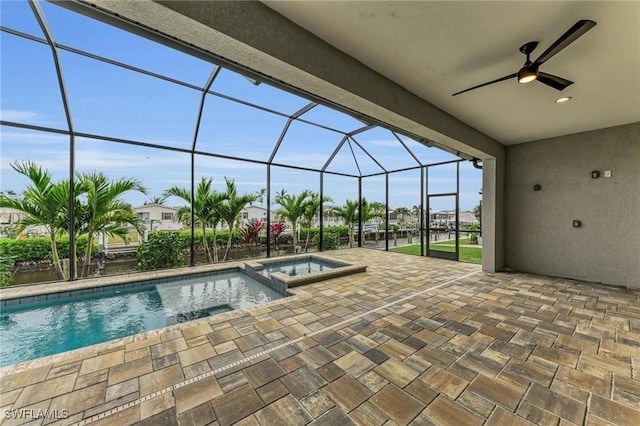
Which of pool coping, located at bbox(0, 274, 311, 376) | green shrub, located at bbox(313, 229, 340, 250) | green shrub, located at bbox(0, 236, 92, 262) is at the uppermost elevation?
green shrub, located at bbox(0, 236, 92, 262)

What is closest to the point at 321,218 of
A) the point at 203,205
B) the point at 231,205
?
the point at 231,205

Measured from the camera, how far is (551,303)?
3.94 metres

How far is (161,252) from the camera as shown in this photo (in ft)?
19.8

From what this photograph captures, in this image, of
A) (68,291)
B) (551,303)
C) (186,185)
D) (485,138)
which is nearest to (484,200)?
(485,138)

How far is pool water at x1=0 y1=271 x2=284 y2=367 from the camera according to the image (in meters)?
3.13

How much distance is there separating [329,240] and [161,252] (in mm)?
5681

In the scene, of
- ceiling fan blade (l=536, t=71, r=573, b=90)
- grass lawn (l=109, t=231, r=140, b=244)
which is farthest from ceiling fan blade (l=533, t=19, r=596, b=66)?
grass lawn (l=109, t=231, r=140, b=244)

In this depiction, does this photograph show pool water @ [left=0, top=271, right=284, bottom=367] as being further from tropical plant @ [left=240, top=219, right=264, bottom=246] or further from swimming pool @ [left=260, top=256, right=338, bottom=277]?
tropical plant @ [left=240, top=219, right=264, bottom=246]

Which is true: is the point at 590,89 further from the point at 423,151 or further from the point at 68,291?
the point at 68,291

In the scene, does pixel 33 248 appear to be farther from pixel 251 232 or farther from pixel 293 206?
pixel 293 206

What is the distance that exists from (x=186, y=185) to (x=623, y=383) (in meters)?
7.54

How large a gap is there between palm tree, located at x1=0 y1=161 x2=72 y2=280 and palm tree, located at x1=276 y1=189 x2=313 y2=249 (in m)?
4.99

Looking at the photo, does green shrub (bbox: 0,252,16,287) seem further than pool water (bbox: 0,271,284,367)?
Yes

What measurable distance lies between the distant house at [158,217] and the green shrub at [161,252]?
0.19 meters
